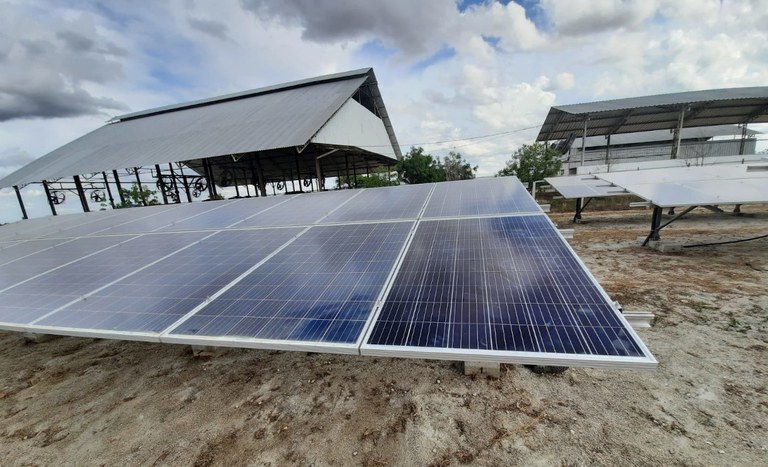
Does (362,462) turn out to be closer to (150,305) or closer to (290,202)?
(150,305)

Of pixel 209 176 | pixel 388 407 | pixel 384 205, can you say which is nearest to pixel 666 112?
pixel 384 205

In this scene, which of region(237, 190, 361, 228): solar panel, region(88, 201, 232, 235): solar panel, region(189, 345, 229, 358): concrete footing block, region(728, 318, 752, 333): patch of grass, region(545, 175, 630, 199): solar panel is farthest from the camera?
region(545, 175, 630, 199): solar panel

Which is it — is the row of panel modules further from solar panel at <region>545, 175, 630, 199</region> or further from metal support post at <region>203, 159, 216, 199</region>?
metal support post at <region>203, 159, 216, 199</region>

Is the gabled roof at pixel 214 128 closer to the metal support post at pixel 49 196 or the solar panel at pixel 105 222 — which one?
the metal support post at pixel 49 196

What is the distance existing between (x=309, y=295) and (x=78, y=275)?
16.7 feet

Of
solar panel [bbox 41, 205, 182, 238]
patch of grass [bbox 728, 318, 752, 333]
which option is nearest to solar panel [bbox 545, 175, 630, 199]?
patch of grass [bbox 728, 318, 752, 333]

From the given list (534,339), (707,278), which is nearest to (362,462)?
(534,339)

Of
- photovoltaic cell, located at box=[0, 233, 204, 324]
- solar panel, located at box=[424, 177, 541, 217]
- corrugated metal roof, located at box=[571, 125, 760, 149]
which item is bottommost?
photovoltaic cell, located at box=[0, 233, 204, 324]

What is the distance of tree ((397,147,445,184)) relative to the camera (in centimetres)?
3350

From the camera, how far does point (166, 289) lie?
14.9 ft

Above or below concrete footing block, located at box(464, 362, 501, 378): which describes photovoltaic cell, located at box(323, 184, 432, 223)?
above

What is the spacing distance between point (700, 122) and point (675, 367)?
141ft

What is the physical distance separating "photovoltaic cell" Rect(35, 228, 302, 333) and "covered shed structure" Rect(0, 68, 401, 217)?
12.1m

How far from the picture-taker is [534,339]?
2816 mm
